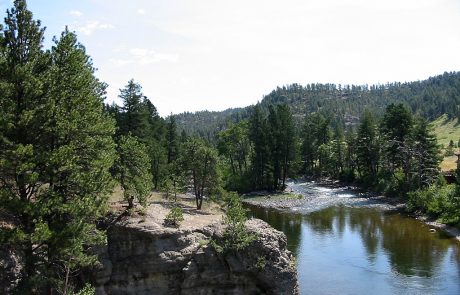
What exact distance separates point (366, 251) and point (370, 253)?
0.89 metres

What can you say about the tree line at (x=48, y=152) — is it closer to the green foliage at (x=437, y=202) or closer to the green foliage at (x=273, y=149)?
the green foliage at (x=437, y=202)

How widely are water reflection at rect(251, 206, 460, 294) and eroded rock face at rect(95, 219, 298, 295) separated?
7.56 metres

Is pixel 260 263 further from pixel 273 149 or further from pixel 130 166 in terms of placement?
pixel 273 149

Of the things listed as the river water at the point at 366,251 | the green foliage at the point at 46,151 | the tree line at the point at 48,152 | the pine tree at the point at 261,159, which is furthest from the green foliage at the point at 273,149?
the green foliage at the point at 46,151

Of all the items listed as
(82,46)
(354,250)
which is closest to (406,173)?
(354,250)

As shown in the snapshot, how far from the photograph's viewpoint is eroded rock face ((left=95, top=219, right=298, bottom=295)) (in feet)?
95.1

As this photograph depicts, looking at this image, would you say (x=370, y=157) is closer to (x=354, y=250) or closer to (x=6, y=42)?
(x=354, y=250)

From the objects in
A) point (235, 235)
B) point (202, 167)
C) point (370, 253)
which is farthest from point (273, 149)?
point (235, 235)

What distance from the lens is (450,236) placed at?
171 feet

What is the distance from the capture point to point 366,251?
48438 millimetres

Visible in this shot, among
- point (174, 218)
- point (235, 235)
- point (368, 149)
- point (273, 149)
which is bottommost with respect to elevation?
point (235, 235)

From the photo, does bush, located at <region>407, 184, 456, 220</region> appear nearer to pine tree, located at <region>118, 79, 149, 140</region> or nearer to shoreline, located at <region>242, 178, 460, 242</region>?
shoreline, located at <region>242, 178, 460, 242</region>

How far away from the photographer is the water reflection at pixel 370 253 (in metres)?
38.0

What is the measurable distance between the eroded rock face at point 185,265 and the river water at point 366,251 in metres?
7.08
